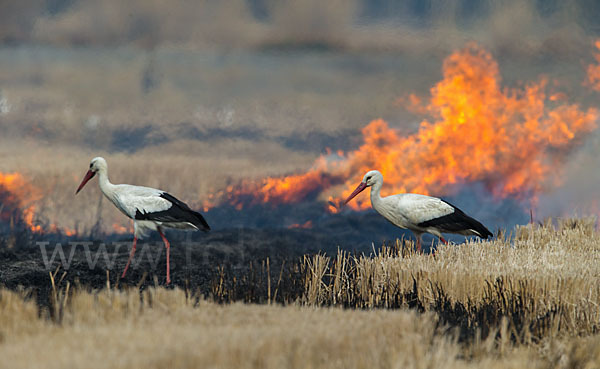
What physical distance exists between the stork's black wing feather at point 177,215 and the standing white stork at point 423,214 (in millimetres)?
3232

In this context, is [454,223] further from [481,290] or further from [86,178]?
[86,178]

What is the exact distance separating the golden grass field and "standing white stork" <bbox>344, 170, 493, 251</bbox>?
232 cm

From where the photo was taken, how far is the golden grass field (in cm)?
408

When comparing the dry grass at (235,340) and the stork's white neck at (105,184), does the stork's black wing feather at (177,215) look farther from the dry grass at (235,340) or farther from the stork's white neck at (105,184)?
the dry grass at (235,340)

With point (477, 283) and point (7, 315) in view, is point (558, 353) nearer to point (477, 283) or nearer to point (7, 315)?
point (477, 283)

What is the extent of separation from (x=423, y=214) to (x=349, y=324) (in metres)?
6.61

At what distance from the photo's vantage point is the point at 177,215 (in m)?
11.3

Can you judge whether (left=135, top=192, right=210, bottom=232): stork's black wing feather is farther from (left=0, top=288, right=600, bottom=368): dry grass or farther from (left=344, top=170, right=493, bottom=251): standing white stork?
(left=0, top=288, right=600, bottom=368): dry grass

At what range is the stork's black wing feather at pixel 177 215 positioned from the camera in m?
11.3

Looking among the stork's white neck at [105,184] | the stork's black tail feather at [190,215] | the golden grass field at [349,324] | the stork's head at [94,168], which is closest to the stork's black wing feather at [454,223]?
the golden grass field at [349,324]

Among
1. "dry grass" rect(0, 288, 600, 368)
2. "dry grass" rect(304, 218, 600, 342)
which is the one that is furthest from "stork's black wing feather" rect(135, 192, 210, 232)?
"dry grass" rect(0, 288, 600, 368)

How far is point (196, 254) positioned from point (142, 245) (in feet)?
4.86

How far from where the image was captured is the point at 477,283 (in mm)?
7641

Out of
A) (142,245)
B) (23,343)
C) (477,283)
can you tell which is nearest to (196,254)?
(142,245)
